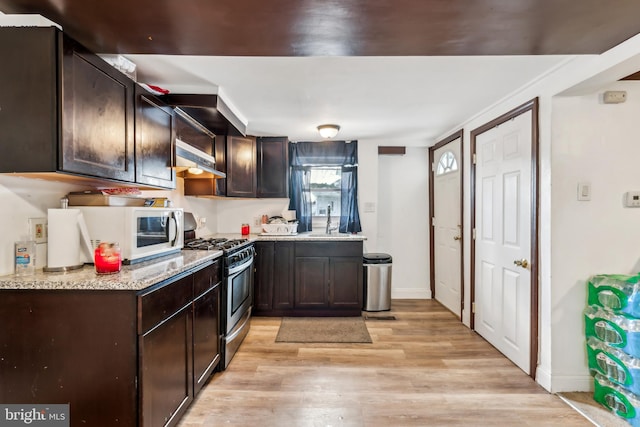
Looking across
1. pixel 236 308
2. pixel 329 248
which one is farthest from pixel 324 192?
pixel 236 308

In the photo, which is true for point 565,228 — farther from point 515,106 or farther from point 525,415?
point 525,415

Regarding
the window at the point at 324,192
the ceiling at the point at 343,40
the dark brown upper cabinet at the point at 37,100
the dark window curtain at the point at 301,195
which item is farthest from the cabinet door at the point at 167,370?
the window at the point at 324,192

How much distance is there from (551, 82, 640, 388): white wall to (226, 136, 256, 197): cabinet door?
3043 mm

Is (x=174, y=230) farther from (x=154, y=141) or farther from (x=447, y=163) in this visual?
(x=447, y=163)

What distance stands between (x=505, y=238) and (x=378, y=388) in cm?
166

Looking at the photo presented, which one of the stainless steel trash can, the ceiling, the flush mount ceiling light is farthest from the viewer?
the stainless steel trash can

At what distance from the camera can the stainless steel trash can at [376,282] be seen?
3713 mm

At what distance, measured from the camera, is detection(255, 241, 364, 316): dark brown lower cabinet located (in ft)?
11.7

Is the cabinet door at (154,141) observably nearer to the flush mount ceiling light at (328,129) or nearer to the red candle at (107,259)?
the red candle at (107,259)

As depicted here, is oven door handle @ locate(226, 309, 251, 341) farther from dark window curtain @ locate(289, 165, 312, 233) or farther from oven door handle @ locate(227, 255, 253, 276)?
dark window curtain @ locate(289, 165, 312, 233)

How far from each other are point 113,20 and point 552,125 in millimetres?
2720

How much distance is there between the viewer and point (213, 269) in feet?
7.23

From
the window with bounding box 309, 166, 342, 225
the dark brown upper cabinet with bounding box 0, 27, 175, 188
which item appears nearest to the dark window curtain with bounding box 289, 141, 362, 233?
the window with bounding box 309, 166, 342, 225

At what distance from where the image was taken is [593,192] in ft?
6.77
